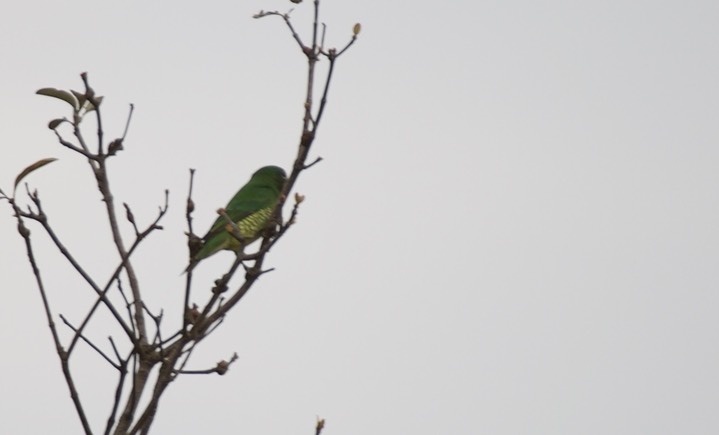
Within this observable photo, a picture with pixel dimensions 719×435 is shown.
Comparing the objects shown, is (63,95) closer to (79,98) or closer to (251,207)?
(79,98)

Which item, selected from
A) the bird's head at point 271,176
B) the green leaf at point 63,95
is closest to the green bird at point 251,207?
the bird's head at point 271,176

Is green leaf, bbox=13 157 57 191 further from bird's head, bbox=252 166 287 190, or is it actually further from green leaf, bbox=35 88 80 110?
bird's head, bbox=252 166 287 190

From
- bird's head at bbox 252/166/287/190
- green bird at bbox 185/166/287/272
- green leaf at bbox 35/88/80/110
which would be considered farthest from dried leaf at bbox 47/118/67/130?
bird's head at bbox 252/166/287/190

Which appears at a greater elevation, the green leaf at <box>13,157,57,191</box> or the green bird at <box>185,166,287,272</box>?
the green bird at <box>185,166,287,272</box>

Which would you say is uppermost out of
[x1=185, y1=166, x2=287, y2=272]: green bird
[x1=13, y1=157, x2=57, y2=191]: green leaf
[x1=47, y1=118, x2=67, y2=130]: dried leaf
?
[x1=185, y1=166, x2=287, y2=272]: green bird

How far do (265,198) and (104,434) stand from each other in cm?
526

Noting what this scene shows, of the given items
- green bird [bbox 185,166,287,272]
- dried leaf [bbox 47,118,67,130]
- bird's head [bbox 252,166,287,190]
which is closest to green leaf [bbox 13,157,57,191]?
dried leaf [bbox 47,118,67,130]

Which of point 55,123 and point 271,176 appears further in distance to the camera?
point 271,176

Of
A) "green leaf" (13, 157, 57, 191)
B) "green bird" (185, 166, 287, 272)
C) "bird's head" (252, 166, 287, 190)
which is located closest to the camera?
"green leaf" (13, 157, 57, 191)

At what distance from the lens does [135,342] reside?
9.20 ft

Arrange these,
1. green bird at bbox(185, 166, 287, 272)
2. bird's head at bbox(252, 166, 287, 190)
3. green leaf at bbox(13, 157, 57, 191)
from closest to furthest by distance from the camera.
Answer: green leaf at bbox(13, 157, 57, 191), green bird at bbox(185, 166, 287, 272), bird's head at bbox(252, 166, 287, 190)

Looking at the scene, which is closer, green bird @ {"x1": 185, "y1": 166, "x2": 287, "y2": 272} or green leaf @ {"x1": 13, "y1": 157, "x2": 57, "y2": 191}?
green leaf @ {"x1": 13, "y1": 157, "x2": 57, "y2": 191}

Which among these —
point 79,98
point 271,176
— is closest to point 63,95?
point 79,98

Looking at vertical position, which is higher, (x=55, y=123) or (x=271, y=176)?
(x=271, y=176)
